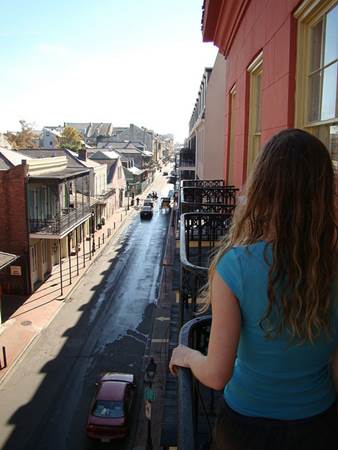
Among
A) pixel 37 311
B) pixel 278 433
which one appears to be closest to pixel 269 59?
pixel 278 433

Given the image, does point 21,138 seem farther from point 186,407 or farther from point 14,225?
point 186,407

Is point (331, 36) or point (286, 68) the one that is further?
point (286, 68)

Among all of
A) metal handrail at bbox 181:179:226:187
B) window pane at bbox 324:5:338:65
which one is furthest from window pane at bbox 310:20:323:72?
metal handrail at bbox 181:179:226:187

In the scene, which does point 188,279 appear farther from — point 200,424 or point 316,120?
point 316,120

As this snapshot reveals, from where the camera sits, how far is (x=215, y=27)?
10.4m

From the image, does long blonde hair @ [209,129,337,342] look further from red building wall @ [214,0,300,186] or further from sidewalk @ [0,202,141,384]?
sidewalk @ [0,202,141,384]

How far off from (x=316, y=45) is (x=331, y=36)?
0.47 m

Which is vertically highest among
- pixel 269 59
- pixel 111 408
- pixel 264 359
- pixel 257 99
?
pixel 269 59

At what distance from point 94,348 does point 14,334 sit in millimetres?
3435

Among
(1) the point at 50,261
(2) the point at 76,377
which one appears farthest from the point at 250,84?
(1) the point at 50,261

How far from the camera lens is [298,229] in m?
1.57

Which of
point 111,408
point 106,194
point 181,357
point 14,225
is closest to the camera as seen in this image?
point 181,357

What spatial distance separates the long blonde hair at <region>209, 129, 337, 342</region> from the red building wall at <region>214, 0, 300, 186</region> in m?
3.35

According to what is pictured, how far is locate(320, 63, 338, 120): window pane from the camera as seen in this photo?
3773 millimetres
